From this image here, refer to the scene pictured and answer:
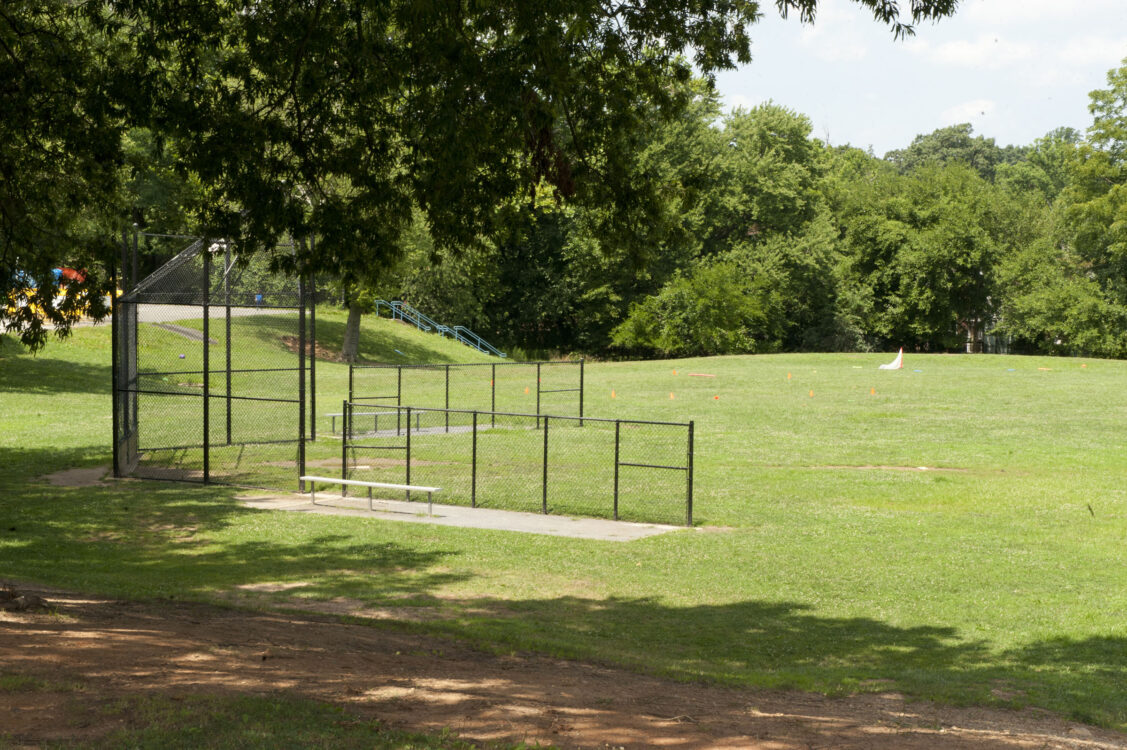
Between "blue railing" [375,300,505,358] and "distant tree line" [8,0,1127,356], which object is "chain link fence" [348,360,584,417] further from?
"distant tree line" [8,0,1127,356]

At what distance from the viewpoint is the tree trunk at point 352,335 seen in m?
53.2

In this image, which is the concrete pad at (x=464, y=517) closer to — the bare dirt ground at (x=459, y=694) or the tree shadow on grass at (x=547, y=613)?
the tree shadow on grass at (x=547, y=613)

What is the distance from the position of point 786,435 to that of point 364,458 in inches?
457

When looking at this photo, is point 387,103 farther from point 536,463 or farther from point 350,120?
point 536,463

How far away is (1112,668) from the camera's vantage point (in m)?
9.76

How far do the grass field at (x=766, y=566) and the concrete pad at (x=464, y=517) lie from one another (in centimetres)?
53

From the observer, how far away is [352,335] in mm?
53906

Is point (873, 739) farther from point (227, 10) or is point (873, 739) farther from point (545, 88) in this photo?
point (227, 10)

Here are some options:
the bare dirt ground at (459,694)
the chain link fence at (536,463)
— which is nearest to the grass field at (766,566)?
the bare dirt ground at (459,694)

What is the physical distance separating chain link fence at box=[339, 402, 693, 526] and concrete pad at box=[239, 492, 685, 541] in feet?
1.37

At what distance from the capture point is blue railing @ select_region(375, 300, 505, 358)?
6469cm

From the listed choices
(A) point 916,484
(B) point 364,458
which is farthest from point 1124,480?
(B) point 364,458

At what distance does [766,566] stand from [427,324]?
175 ft

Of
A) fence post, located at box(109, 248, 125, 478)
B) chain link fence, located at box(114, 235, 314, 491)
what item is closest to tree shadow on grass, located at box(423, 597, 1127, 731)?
chain link fence, located at box(114, 235, 314, 491)
